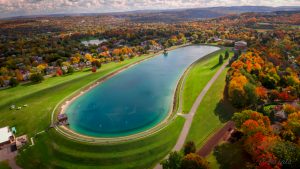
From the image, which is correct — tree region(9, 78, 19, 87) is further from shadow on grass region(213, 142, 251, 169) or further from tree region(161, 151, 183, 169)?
shadow on grass region(213, 142, 251, 169)

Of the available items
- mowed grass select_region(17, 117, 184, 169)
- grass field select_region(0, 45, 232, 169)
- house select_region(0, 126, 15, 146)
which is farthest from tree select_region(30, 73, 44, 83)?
mowed grass select_region(17, 117, 184, 169)

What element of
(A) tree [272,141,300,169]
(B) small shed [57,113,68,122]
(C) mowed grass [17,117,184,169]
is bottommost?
(C) mowed grass [17,117,184,169]

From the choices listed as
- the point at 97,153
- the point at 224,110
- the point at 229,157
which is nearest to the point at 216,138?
the point at 229,157

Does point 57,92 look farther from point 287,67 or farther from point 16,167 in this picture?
point 287,67

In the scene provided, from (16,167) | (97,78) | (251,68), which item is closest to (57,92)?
(97,78)

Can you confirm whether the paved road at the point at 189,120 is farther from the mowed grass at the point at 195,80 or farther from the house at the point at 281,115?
the house at the point at 281,115

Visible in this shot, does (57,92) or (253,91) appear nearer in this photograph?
(253,91)
